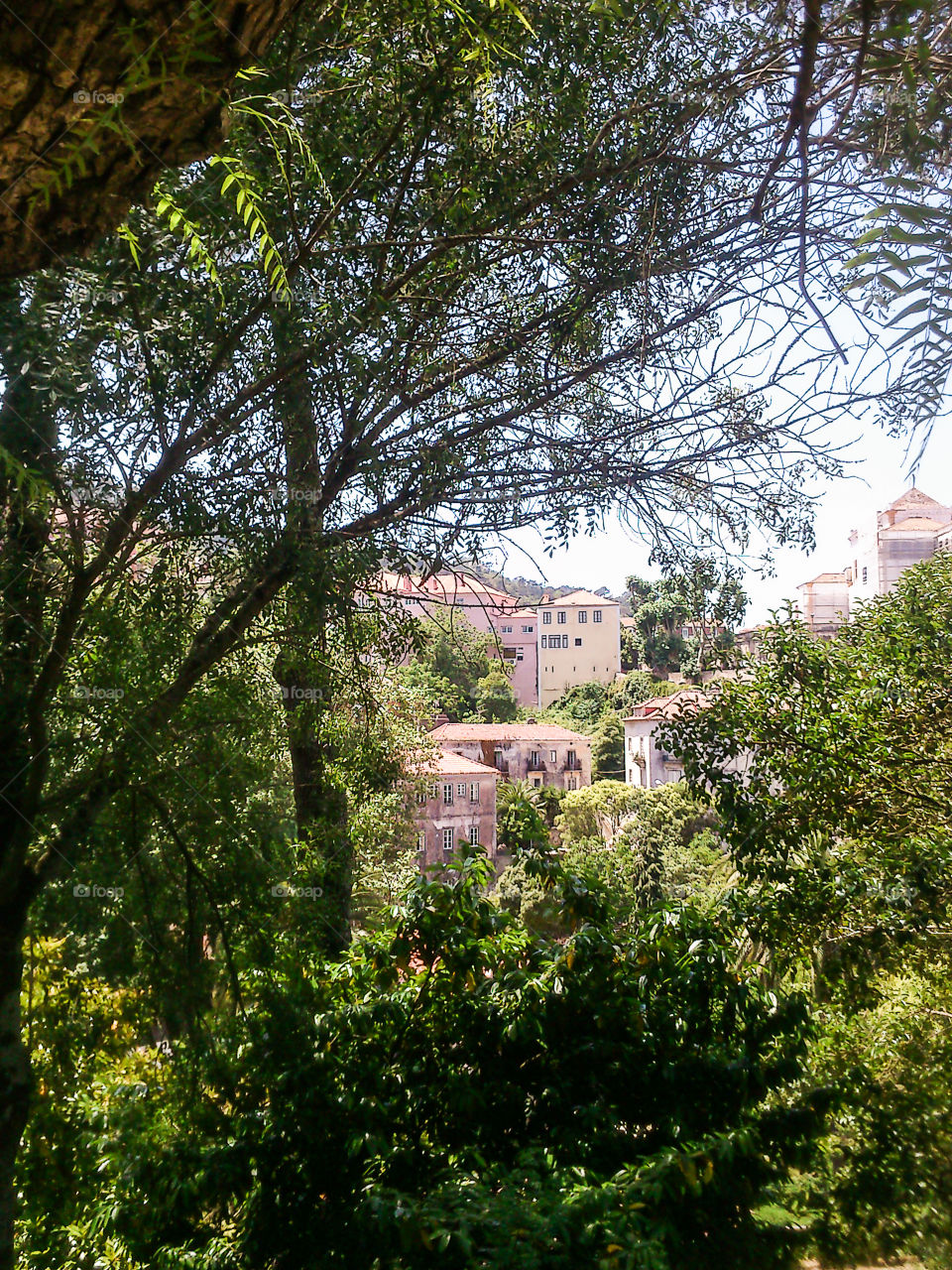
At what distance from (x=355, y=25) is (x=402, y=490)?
941mm

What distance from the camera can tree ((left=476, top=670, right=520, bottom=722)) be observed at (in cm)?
278

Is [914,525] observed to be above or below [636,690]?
above

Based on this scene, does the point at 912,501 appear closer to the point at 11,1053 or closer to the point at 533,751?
the point at 533,751

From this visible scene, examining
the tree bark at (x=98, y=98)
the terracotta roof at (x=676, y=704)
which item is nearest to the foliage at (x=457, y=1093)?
the terracotta roof at (x=676, y=704)

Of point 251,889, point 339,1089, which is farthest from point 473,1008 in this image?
point 251,889

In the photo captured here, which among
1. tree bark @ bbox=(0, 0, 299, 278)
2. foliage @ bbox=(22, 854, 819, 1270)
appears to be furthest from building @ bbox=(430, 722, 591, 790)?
tree bark @ bbox=(0, 0, 299, 278)

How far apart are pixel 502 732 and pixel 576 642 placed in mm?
362

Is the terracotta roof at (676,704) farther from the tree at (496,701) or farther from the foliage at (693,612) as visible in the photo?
the tree at (496,701)

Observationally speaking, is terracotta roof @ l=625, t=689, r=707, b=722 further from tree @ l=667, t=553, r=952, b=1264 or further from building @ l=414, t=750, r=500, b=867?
building @ l=414, t=750, r=500, b=867

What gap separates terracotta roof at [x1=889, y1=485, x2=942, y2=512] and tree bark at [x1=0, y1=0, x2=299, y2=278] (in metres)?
1.85

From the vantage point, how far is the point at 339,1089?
1.93 m

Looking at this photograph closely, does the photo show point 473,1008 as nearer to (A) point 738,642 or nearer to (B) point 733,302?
(A) point 738,642

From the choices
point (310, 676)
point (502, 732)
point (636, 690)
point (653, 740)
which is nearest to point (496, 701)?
point (502, 732)

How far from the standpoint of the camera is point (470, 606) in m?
2.50
